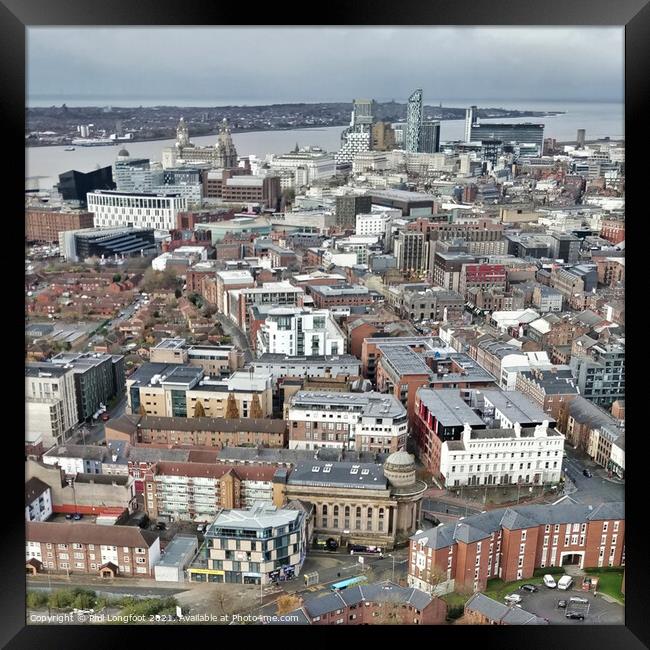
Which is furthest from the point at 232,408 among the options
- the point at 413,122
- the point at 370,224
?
the point at 413,122

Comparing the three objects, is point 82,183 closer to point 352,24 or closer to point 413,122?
point 413,122

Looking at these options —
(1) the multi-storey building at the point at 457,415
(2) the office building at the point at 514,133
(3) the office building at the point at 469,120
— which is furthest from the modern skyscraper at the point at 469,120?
(1) the multi-storey building at the point at 457,415

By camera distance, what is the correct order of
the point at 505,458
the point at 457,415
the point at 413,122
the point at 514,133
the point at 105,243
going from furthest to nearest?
1. the point at 514,133
2. the point at 413,122
3. the point at 105,243
4. the point at 457,415
5. the point at 505,458

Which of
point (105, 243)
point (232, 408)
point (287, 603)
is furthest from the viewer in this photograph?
point (105, 243)

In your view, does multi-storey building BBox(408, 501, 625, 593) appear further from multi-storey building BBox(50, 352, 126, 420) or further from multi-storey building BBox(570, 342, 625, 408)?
multi-storey building BBox(50, 352, 126, 420)

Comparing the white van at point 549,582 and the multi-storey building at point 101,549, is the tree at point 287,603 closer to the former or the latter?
the multi-storey building at point 101,549
